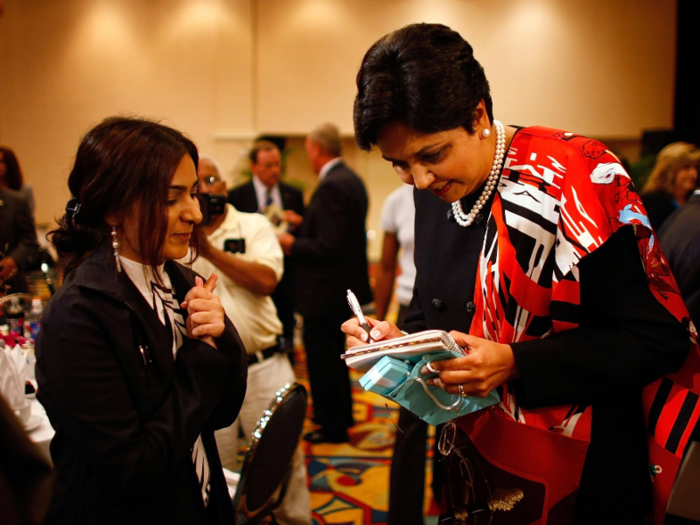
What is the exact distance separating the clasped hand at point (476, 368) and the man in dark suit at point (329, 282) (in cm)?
250

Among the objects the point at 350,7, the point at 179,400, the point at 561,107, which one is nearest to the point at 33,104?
the point at 350,7

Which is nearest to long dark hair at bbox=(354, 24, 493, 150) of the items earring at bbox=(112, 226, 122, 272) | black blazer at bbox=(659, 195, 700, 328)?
earring at bbox=(112, 226, 122, 272)

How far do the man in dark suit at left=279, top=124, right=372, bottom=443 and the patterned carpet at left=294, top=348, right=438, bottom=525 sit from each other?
5.7 inches

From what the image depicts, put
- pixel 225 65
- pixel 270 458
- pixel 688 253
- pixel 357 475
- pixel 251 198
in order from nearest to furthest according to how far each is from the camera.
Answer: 1. pixel 270 458
2. pixel 688 253
3. pixel 357 475
4. pixel 251 198
5. pixel 225 65

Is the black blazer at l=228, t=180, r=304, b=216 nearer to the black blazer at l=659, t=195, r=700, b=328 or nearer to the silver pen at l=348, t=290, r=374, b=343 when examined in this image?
the black blazer at l=659, t=195, r=700, b=328

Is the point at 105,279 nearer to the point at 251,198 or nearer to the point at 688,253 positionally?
the point at 688,253

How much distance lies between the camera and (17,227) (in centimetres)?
319

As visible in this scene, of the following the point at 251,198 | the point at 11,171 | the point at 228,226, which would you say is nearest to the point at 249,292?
the point at 228,226

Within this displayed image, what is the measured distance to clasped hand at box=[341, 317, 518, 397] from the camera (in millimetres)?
1080

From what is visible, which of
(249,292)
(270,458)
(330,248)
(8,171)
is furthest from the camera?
(8,171)

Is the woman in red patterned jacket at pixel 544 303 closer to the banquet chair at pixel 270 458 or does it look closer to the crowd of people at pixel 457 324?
the crowd of people at pixel 457 324

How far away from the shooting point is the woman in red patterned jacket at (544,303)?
3.66ft

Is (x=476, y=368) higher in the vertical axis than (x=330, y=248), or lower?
higher

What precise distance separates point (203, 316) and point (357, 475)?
2.24 meters
